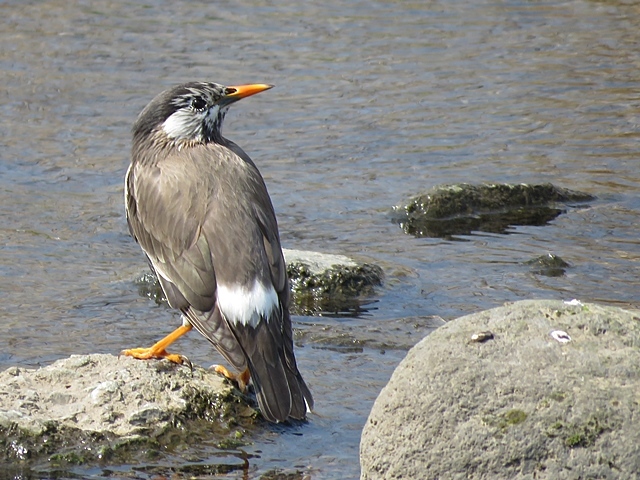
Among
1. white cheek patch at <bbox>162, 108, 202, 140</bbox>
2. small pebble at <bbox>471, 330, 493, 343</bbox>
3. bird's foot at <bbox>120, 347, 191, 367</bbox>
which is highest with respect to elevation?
white cheek patch at <bbox>162, 108, 202, 140</bbox>

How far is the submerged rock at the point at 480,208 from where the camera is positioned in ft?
34.7

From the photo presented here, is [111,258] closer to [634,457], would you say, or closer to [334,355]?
[334,355]

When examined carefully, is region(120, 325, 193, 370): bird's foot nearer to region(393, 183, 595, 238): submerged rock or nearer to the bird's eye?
the bird's eye

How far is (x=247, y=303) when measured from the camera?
20.8 feet

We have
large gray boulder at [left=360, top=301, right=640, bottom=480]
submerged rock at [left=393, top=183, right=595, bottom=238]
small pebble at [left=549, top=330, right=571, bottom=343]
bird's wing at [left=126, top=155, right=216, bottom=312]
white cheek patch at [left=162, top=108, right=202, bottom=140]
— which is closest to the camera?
large gray boulder at [left=360, top=301, right=640, bottom=480]

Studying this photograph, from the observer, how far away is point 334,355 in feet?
25.1

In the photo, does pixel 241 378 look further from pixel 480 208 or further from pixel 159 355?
pixel 480 208

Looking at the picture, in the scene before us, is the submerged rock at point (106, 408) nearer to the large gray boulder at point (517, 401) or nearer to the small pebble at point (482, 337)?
the large gray boulder at point (517, 401)

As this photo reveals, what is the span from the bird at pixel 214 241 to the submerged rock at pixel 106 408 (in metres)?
0.21

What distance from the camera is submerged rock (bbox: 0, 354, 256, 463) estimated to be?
19.7ft

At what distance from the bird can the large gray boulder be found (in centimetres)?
95

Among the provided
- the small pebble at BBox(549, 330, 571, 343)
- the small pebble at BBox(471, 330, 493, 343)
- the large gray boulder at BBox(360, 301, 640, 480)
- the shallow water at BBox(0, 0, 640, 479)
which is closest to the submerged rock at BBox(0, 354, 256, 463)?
the shallow water at BBox(0, 0, 640, 479)

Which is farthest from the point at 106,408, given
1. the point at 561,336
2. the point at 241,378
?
the point at 561,336

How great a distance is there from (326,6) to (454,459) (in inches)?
495
